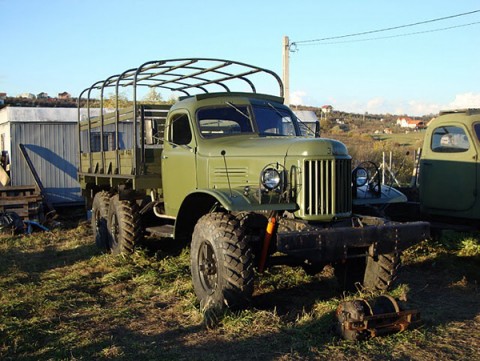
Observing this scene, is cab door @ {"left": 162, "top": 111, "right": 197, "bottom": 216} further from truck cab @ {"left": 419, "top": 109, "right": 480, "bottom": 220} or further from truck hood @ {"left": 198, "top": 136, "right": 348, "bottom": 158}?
truck cab @ {"left": 419, "top": 109, "right": 480, "bottom": 220}

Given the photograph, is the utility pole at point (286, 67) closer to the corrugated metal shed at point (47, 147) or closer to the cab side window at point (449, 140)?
the corrugated metal shed at point (47, 147)

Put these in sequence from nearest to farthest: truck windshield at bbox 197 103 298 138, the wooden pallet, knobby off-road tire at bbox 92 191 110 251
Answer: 1. truck windshield at bbox 197 103 298 138
2. knobby off-road tire at bbox 92 191 110 251
3. the wooden pallet

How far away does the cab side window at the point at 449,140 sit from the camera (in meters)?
8.00

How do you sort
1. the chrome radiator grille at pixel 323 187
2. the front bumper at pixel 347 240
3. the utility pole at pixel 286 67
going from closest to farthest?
1. the front bumper at pixel 347 240
2. the chrome radiator grille at pixel 323 187
3. the utility pole at pixel 286 67

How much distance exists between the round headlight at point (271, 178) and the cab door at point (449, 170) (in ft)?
12.0

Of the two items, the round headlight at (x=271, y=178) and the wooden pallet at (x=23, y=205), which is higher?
the round headlight at (x=271, y=178)

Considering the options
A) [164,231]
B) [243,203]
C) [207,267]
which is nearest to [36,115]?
[164,231]

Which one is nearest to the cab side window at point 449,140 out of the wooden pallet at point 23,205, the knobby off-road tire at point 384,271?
the knobby off-road tire at point 384,271

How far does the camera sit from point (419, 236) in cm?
537

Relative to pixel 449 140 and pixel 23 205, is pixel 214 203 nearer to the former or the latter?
pixel 449 140

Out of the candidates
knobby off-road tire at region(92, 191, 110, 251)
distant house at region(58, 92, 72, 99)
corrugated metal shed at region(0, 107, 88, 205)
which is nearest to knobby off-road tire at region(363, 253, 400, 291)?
knobby off-road tire at region(92, 191, 110, 251)

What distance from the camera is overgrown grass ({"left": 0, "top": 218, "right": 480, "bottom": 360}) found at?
4516 millimetres

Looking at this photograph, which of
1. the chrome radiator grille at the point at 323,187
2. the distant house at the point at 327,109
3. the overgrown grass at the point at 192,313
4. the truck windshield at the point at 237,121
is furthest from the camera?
the distant house at the point at 327,109

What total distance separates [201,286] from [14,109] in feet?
37.0
